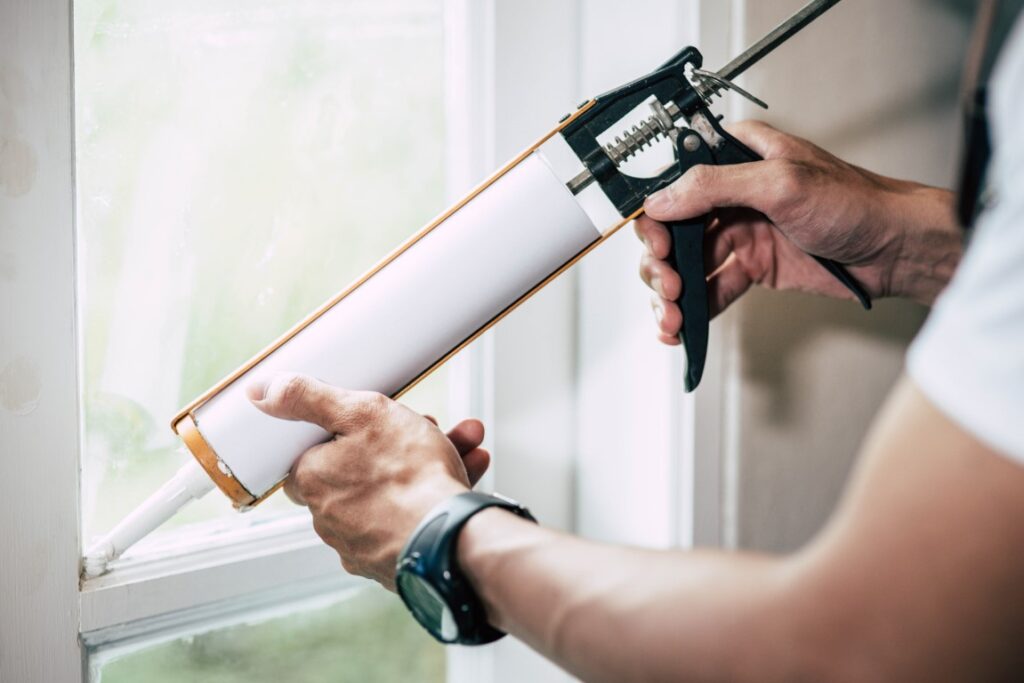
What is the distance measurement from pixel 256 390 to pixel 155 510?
13 cm

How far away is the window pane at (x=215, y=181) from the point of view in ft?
1.89

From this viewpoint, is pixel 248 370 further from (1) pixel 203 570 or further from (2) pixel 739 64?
(2) pixel 739 64

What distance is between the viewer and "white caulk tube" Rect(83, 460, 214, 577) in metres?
0.51

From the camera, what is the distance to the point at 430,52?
28.2 inches

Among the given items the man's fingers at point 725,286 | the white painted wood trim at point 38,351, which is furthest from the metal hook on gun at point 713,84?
the white painted wood trim at point 38,351

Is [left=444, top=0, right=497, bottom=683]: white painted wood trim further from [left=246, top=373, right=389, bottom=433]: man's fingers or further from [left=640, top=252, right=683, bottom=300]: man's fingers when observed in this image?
[left=246, top=373, right=389, bottom=433]: man's fingers

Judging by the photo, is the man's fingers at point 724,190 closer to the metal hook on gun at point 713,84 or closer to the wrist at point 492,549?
the metal hook on gun at point 713,84

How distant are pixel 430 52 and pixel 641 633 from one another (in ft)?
1.88

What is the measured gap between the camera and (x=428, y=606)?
1.38ft

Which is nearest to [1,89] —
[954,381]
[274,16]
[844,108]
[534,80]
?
[274,16]

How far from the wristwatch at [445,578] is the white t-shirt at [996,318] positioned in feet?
0.78

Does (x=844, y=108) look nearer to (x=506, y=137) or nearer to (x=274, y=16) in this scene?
(x=506, y=137)

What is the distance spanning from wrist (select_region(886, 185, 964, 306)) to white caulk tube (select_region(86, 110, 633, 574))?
331 millimetres

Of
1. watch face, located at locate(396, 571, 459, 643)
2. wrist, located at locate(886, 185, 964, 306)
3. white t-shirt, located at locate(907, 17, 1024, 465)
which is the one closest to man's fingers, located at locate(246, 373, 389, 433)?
→ watch face, located at locate(396, 571, 459, 643)
